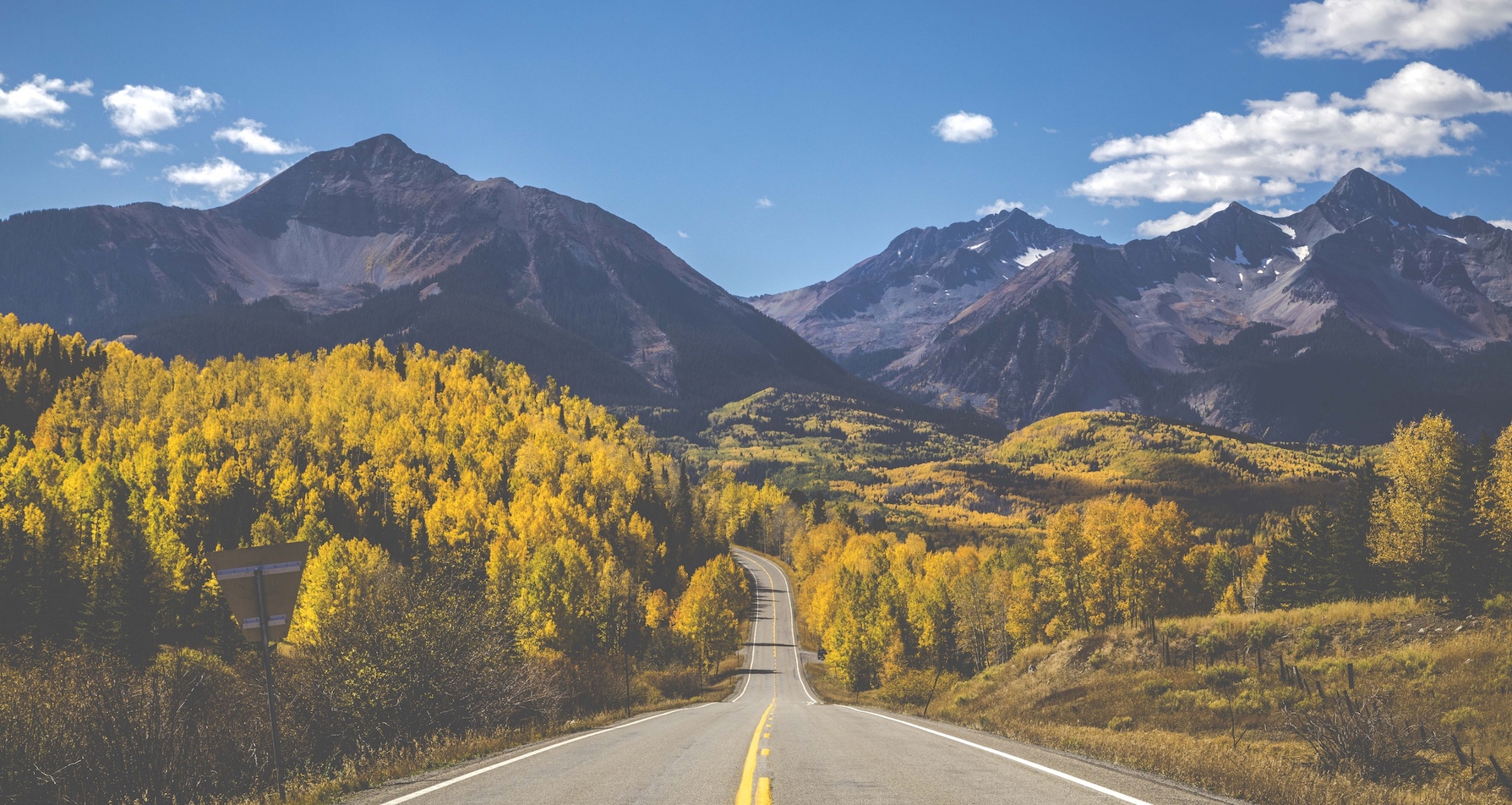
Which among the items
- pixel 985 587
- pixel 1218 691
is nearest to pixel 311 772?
pixel 1218 691

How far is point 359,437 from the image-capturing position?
145 metres

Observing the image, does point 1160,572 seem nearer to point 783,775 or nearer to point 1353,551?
point 1353,551

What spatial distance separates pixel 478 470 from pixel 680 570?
37.2 metres

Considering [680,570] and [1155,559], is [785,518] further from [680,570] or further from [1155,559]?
[1155,559]

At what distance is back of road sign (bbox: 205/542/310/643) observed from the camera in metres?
13.0

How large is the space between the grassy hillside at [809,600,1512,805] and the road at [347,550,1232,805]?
2307 millimetres

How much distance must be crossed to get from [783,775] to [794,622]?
11477 centimetres

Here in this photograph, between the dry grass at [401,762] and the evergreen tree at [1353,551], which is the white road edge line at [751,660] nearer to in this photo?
the evergreen tree at [1353,551]

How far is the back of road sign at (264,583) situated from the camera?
1304 centimetres

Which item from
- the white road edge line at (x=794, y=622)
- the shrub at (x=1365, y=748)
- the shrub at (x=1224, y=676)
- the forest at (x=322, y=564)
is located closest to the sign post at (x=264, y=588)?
the forest at (x=322, y=564)

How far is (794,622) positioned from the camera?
12494 cm

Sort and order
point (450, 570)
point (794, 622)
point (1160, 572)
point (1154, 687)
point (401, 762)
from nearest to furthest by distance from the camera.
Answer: point (401, 762) < point (1154, 687) < point (450, 570) < point (1160, 572) < point (794, 622)

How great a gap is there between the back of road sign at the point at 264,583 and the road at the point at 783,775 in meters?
3.07

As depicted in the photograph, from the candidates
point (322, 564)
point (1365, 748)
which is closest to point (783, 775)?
point (1365, 748)
